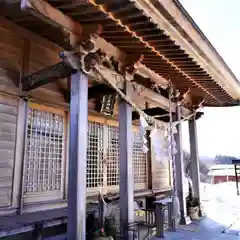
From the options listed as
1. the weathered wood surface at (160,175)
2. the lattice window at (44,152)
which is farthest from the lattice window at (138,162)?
the lattice window at (44,152)

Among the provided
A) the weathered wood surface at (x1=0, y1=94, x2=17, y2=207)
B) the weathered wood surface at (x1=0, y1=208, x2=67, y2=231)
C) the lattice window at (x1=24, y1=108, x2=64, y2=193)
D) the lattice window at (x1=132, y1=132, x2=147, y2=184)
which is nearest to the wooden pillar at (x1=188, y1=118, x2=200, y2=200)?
the lattice window at (x1=132, y1=132, x2=147, y2=184)

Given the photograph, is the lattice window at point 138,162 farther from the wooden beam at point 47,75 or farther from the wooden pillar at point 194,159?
the wooden beam at point 47,75

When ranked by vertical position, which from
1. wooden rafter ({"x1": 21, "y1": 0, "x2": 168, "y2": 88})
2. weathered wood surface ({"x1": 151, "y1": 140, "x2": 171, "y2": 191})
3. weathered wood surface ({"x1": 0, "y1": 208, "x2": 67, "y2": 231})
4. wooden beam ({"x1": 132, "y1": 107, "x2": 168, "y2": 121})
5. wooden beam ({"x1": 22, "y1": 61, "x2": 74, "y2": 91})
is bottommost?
weathered wood surface ({"x1": 0, "y1": 208, "x2": 67, "y2": 231})

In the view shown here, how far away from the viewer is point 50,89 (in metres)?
4.37

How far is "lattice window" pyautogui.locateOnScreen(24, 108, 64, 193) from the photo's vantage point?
4.00 metres

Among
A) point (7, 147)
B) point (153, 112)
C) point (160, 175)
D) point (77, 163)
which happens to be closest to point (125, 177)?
point (77, 163)

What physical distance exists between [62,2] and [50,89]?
1.96 meters

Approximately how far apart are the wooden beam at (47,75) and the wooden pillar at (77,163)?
211 mm

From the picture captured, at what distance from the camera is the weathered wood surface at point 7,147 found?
139 inches

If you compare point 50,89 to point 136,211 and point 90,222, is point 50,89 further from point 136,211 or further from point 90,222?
point 136,211

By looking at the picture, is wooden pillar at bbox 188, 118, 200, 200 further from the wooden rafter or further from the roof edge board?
the wooden rafter

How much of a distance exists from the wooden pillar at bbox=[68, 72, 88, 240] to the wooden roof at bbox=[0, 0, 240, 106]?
0.69 meters

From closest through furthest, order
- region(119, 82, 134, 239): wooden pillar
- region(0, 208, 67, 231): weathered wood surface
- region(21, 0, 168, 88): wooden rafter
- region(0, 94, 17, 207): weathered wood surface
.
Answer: region(21, 0, 168, 88): wooden rafter < region(0, 208, 67, 231): weathered wood surface < region(0, 94, 17, 207): weathered wood surface < region(119, 82, 134, 239): wooden pillar

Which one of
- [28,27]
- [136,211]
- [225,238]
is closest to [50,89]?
[28,27]
